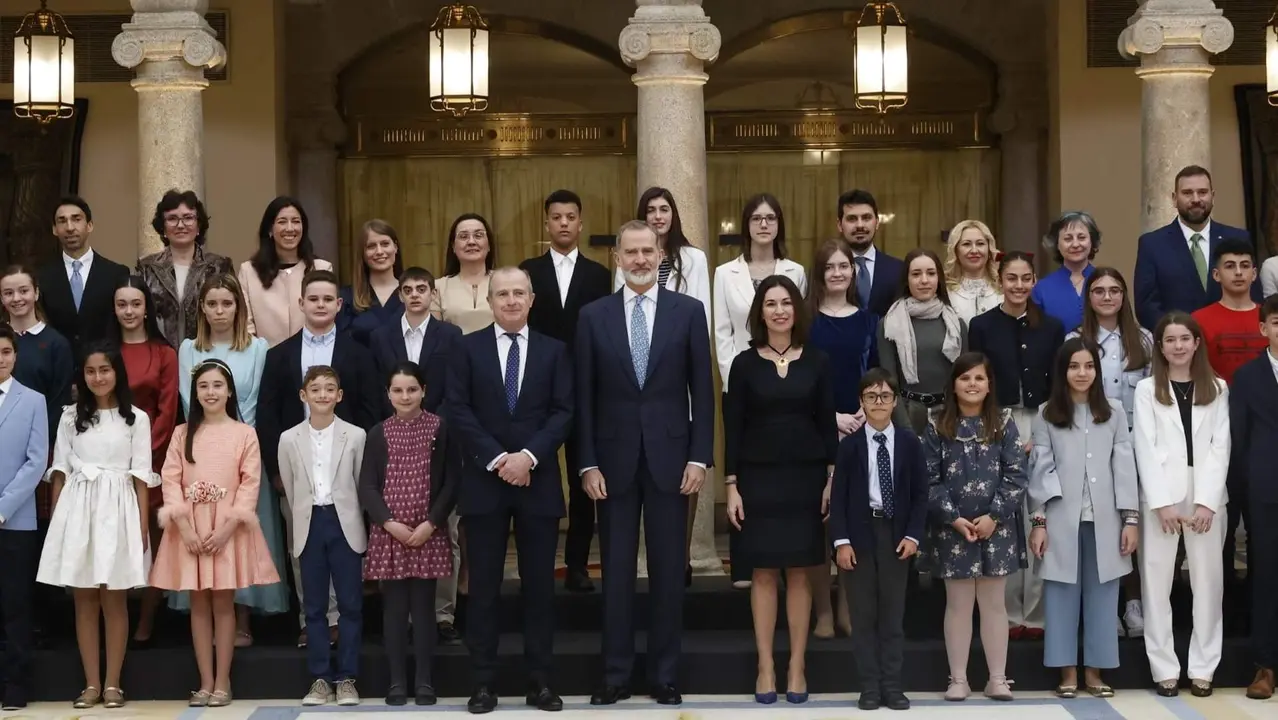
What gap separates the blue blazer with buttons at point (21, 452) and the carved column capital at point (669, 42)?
3621 millimetres

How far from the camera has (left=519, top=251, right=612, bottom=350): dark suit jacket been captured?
9.79 meters

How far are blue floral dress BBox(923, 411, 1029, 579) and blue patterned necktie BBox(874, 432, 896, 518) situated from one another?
0.78 ft

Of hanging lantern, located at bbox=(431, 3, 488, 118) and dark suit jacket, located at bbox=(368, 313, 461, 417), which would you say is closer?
dark suit jacket, located at bbox=(368, 313, 461, 417)

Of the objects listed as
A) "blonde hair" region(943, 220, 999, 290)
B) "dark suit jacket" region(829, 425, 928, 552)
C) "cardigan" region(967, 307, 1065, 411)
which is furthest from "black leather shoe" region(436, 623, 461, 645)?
"blonde hair" region(943, 220, 999, 290)

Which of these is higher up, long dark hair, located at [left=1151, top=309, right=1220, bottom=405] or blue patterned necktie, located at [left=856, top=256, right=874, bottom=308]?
blue patterned necktie, located at [left=856, top=256, right=874, bottom=308]

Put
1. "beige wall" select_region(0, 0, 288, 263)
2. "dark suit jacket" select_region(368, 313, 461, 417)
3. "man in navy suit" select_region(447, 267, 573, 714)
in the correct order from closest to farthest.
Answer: "man in navy suit" select_region(447, 267, 573, 714), "dark suit jacket" select_region(368, 313, 461, 417), "beige wall" select_region(0, 0, 288, 263)

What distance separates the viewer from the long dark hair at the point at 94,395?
354 inches

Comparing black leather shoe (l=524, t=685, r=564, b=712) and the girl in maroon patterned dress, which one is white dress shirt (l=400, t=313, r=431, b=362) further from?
black leather shoe (l=524, t=685, r=564, b=712)

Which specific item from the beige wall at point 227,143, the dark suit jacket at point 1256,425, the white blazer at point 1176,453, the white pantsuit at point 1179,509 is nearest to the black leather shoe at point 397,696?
the white pantsuit at point 1179,509

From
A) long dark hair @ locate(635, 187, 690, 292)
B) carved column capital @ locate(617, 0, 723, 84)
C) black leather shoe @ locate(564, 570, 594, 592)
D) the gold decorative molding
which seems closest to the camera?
long dark hair @ locate(635, 187, 690, 292)

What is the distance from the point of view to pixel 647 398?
882 centimetres

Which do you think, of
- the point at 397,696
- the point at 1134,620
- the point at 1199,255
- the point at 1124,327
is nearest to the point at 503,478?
the point at 397,696

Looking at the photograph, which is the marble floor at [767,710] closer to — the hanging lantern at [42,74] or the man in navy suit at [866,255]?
the man in navy suit at [866,255]

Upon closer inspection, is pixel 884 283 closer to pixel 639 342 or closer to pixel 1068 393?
pixel 1068 393
